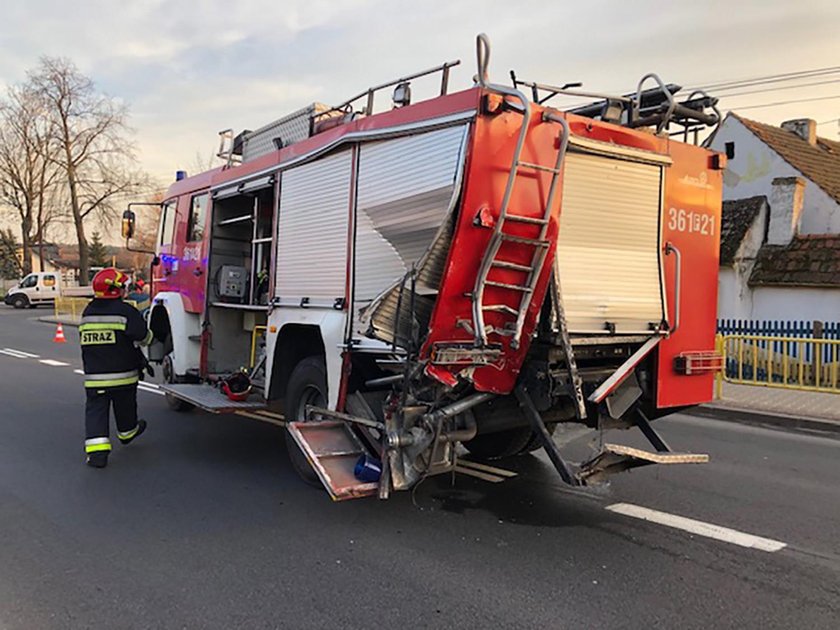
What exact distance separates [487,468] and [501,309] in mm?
2262

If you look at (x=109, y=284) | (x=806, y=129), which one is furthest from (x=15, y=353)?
(x=806, y=129)

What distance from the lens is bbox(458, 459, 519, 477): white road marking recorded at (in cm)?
573

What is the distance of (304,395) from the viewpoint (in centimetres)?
546

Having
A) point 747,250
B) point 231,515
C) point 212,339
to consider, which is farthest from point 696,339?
point 747,250

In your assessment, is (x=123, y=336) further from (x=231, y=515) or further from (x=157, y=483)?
(x=231, y=515)

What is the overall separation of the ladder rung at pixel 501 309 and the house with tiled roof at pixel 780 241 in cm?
1066

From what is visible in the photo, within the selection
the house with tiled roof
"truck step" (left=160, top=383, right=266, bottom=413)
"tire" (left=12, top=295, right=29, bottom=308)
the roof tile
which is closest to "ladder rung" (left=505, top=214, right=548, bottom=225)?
"truck step" (left=160, top=383, right=266, bottom=413)

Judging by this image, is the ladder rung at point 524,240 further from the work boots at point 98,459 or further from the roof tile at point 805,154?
the roof tile at point 805,154

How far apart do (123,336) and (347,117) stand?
9.63 feet

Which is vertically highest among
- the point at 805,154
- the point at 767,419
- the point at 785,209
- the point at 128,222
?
the point at 805,154

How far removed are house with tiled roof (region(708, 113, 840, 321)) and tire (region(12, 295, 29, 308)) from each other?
3515 cm

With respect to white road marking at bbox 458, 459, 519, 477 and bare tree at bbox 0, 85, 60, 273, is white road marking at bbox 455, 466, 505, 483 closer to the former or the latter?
white road marking at bbox 458, 459, 519, 477

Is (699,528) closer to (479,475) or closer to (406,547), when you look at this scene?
(479,475)

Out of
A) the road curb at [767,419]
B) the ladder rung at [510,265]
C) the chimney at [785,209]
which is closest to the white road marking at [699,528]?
the ladder rung at [510,265]
